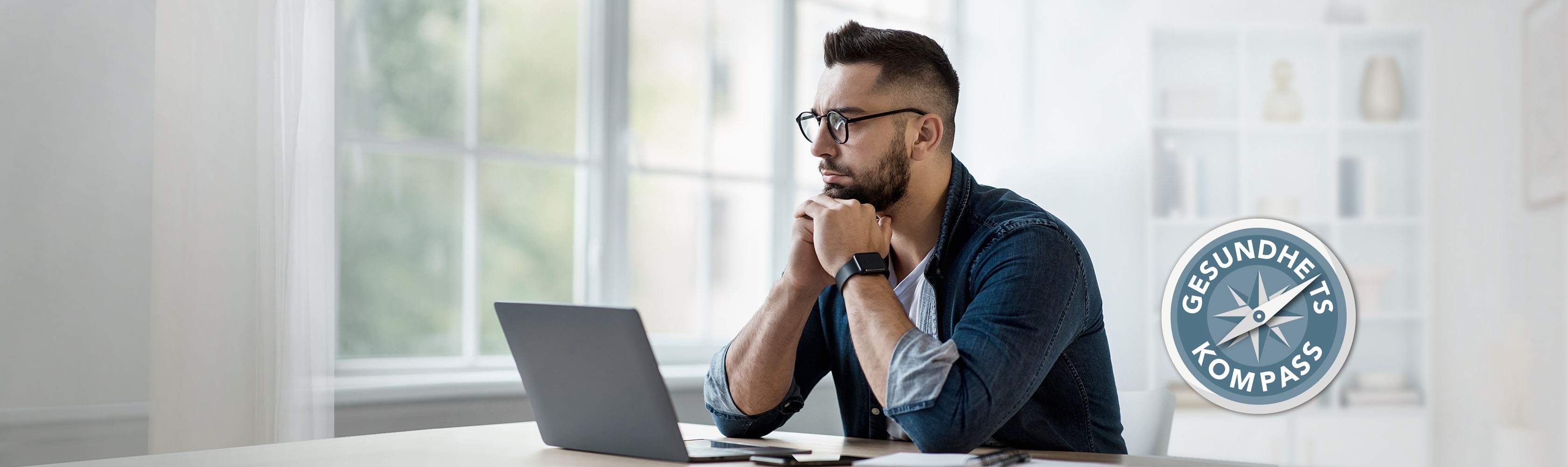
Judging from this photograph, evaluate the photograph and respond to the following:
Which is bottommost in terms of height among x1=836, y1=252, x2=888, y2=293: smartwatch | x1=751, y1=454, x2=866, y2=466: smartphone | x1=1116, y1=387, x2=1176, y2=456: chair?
x1=1116, y1=387, x2=1176, y2=456: chair

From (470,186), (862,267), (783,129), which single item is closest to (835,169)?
(862,267)

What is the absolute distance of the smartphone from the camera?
105 cm

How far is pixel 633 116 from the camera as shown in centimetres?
277

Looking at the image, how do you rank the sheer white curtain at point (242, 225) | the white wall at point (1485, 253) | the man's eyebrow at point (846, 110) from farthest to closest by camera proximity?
the white wall at point (1485, 253) < the sheer white curtain at point (242, 225) < the man's eyebrow at point (846, 110)

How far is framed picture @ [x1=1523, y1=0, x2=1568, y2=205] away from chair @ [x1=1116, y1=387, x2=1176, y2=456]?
1694mm

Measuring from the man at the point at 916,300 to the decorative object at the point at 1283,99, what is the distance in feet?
6.72

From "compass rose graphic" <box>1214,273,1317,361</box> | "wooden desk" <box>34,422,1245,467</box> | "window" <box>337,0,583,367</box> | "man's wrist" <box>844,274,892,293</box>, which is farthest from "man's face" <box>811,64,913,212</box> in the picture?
"compass rose graphic" <box>1214,273,1317,361</box>

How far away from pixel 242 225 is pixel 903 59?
4.09 feet

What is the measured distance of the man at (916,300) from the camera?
3.84 feet

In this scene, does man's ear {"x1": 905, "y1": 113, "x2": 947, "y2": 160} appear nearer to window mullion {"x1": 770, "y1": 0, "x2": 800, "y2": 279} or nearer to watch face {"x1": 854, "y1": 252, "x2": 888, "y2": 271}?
watch face {"x1": 854, "y1": 252, "x2": 888, "y2": 271}

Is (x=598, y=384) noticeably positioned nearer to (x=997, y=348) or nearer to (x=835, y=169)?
(x=997, y=348)

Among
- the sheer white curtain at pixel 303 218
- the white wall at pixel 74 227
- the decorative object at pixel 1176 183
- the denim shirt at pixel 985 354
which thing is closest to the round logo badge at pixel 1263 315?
the decorative object at pixel 1176 183

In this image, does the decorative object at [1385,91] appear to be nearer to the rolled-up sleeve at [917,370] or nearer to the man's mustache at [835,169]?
the man's mustache at [835,169]

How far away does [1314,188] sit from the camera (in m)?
3.23
